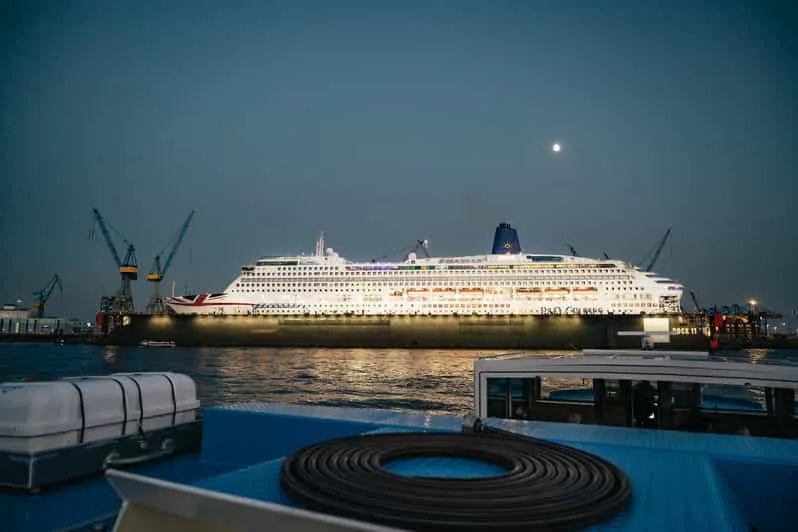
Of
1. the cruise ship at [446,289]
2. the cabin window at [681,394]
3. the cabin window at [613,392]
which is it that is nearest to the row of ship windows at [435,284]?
the cruise ship at [446,289]

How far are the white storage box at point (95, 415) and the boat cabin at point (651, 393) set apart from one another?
3187 millimetres

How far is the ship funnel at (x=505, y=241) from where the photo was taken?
74.8 metres

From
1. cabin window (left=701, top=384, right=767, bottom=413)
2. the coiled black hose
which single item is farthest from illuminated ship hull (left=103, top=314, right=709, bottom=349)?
the coiled black hose

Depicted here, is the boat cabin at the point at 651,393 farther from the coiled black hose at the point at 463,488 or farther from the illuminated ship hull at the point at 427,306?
the illuminated ship hull at the point at 427,306

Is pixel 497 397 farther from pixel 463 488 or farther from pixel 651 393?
pixel 463 488

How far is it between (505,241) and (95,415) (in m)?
73.0

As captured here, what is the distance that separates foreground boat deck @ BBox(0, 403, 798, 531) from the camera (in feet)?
8.99

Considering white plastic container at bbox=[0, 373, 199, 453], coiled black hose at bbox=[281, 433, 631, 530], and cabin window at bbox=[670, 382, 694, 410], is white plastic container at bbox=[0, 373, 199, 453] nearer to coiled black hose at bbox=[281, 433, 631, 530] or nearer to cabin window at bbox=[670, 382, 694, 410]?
coiled black hose at bbox=[281, 433, 631, 530]

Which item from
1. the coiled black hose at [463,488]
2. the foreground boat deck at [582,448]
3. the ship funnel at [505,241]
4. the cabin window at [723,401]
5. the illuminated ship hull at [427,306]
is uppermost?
the ship funnel at [505,241]

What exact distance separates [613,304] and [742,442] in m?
62.7

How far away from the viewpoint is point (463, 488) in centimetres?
271

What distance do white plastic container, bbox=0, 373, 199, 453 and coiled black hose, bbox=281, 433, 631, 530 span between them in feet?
7.02

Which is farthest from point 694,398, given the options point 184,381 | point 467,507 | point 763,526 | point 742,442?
point 184,381

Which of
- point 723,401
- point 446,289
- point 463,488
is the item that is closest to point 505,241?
point 446,289
